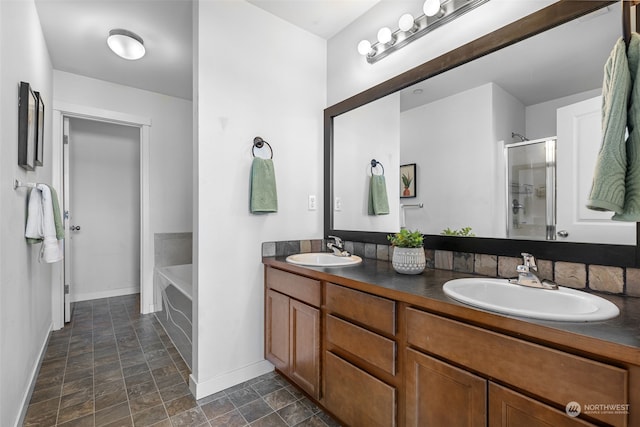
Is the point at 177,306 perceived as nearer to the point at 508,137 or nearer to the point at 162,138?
the point at 162,138

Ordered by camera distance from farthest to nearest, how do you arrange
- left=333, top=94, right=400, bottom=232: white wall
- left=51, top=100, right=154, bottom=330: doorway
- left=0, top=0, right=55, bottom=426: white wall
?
left=51, top=100, right=154, bottom=330: doorway < left=333, top=94, right=400, bottom=232: white wall < left=0, top=0, right=55, bottom=426: white wall

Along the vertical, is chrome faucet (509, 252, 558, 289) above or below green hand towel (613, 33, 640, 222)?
below

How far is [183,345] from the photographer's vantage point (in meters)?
2.29

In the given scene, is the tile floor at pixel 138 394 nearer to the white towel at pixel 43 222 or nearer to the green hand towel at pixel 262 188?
the white towel at pixel 43 222

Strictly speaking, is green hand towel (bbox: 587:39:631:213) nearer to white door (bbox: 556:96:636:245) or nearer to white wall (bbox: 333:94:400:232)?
white door (bbox: 556:96:636:245)

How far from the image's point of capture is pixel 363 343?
4.30 ft

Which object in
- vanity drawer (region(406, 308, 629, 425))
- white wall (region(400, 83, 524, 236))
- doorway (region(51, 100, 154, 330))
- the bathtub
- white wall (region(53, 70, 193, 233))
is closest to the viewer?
vanity drawer (region(406, 308, 629, 425))

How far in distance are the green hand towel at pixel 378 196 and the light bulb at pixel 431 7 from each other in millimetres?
930

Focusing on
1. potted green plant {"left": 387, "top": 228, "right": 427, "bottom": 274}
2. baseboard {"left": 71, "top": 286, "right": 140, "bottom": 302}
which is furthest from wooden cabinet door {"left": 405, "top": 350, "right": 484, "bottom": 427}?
baseboard {"left": 71, "top": 286, "right": 140, "bottom": 302}

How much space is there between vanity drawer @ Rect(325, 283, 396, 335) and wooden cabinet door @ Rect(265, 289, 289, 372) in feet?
1.43

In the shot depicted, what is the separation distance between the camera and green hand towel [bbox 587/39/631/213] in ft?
2.72

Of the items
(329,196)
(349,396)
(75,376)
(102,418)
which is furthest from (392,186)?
(75,376)

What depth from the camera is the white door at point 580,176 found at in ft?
3.63

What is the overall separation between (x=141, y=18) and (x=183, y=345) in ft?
8.14
